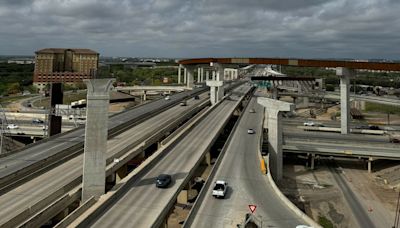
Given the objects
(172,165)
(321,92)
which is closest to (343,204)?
(172,165)

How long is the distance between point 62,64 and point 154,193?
19.9 meters

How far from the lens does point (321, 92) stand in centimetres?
14412

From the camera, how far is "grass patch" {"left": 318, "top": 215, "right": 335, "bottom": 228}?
41369 millimetres

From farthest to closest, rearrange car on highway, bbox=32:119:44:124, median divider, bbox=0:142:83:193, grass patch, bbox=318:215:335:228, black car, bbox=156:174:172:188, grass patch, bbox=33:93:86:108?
grass patch, bbox=33:93:86:108 → car on highway, bbox=32:119:44:124 → grass patch, bbox=318:215:335:228 → median divider, bbox=0:142:83:193 → black car, bbox=156:174:172:188

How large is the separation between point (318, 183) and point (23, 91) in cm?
16329

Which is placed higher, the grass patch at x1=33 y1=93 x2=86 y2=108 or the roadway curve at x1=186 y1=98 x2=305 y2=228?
the grass patch at x1=33 y1=93 x2=86 y2=108

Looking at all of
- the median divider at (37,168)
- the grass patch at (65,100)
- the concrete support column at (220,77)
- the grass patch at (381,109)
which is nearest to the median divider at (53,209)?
the median divider at (37,168)

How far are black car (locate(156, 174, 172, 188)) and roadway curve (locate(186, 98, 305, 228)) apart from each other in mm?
3904

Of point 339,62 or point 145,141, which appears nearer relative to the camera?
point 145,141

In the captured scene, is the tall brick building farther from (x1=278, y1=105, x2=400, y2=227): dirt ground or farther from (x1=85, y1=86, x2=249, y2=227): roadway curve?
(x1=278, y1=105, x2=400, y2=227): dirt ground

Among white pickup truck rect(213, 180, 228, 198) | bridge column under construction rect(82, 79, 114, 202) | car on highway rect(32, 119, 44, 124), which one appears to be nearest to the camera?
white pickup truck rect(213, 180, 228, 198)

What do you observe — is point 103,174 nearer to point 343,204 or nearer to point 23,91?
point 343,204

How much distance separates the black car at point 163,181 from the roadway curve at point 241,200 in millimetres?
3904

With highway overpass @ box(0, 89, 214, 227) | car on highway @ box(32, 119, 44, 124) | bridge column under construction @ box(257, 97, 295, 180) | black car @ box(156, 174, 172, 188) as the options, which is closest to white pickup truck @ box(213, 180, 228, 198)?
black car @ box(156, 174, 172, 188)
